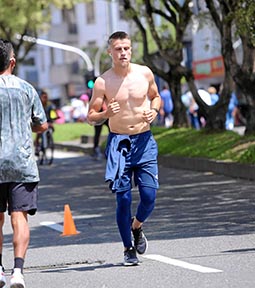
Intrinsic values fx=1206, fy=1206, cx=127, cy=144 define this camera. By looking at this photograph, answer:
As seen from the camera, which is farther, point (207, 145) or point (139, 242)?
point (207, 145)

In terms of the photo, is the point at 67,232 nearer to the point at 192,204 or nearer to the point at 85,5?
the point at 192,204

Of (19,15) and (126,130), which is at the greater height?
(19,15)

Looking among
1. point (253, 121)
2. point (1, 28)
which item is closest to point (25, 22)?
point (1, 28)

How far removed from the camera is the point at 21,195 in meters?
8.99

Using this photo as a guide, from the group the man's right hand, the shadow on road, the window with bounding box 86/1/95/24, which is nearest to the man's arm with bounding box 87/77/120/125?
the man's right hand

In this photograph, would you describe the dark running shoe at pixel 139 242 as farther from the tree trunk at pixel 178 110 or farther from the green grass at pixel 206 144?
the tree trunk at pixel 178 110

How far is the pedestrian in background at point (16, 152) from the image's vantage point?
8938 millimetres

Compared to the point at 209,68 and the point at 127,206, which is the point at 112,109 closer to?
the point at 127,206

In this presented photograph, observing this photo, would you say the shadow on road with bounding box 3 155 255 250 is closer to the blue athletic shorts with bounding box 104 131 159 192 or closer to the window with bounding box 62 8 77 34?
the blue athletic shorts with bounding box 104 131 159 192

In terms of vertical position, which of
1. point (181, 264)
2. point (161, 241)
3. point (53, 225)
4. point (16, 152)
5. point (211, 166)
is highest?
point (16, 152)

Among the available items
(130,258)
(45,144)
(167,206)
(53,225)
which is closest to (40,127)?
(130,258)

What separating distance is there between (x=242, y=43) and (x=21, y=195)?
1421cm

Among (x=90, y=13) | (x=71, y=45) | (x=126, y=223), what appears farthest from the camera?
(x=71, y=45)

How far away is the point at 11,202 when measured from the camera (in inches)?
356
